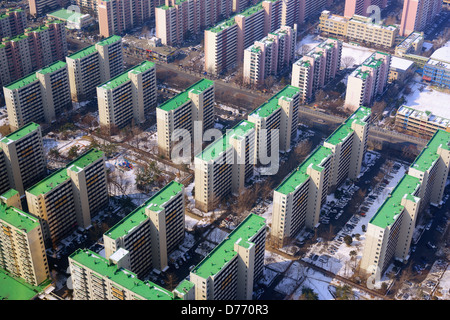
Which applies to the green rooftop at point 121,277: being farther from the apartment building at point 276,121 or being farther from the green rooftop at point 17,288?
the apartment building at point 276,121

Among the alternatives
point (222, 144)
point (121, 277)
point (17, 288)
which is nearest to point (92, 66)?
point (222, 144)

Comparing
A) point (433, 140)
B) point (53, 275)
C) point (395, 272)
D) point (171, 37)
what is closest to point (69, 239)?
point (53, 275)

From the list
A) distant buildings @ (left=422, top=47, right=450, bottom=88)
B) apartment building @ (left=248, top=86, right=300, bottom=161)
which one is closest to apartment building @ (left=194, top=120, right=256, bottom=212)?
apartment building @ (left=248, top=86, right=300, bottom=161)

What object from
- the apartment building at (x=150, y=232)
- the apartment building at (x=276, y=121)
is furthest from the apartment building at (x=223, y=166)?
the apartment building at (x=150, y=232)

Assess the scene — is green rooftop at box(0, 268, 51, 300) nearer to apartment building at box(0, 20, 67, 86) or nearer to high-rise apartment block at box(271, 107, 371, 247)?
high-rise apartment block at box(271, 107, 371, 247)

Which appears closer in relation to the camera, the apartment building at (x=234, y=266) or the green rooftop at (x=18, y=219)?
the apartment building at (x=234, y=266)

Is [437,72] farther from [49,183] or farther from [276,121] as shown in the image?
[49,183]

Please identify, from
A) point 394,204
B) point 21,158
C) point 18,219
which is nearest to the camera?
point 18,219
